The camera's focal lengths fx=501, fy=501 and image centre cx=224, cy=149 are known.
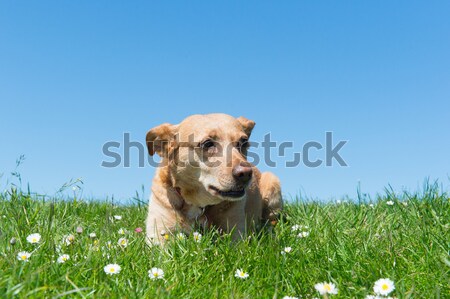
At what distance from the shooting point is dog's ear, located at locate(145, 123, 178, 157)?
6059 millimetres

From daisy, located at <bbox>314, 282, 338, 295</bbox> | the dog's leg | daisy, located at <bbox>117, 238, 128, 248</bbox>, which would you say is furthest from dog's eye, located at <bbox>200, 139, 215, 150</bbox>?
daisy, located at <bbox>314, 282, 338, 295</bbox>

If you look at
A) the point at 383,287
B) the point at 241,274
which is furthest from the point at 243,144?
the point at 383,287

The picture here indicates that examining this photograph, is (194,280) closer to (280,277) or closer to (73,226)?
(280,277)

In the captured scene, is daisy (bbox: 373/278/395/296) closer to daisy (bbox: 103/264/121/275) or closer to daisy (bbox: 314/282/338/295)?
daisy (bbox: 314/282/338/295)

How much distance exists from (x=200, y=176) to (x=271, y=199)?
6.35 feet

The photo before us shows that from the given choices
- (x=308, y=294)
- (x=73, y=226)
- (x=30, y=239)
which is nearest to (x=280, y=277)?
(x=308, y=294)

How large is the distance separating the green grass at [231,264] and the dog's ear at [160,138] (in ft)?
4.14

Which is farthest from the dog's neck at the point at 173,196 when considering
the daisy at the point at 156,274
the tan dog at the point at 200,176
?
the daisy at the point at 156,274

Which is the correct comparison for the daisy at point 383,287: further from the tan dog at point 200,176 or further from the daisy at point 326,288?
the tan dog at point 200,176

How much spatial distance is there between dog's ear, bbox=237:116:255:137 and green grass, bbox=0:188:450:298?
1641 millimetres

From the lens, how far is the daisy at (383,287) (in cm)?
323

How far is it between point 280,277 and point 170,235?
66.8 inches

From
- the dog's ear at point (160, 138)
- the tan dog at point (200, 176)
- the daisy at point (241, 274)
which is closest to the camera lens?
the daisy at point (241, 274)

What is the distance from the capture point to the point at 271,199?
7.27 meters
